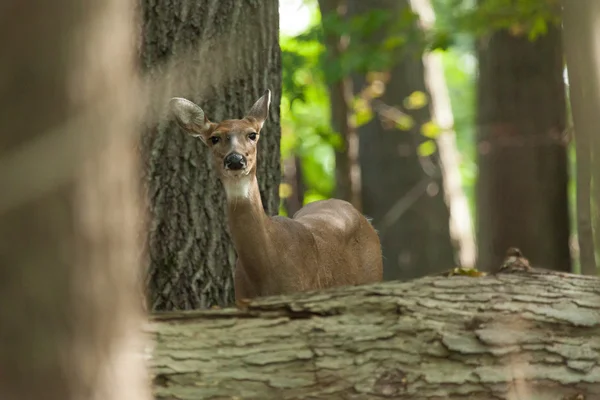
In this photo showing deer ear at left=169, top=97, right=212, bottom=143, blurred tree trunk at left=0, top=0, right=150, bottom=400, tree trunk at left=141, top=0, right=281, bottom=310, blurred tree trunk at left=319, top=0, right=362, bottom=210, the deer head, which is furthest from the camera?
blurred tree trunk at left=319, top=0, right=362, bottom=210

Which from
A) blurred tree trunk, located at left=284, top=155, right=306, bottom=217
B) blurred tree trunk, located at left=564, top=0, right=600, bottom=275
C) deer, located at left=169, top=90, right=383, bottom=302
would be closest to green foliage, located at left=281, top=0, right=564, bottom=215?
blurred tree trunk, located at left=284, top=155, right=306, bottom=217

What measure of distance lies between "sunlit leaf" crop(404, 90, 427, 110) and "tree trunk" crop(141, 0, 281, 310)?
7563mm

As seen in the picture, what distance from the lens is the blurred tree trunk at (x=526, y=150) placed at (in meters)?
13.2

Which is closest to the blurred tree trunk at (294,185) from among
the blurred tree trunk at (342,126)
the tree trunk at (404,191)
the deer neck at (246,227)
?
the tree trunk at (404,191)

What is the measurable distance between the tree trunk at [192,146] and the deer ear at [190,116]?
0.84 feet

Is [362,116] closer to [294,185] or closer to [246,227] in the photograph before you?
[294,185]

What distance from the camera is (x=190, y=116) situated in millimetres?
7082

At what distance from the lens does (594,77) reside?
5.31 meters

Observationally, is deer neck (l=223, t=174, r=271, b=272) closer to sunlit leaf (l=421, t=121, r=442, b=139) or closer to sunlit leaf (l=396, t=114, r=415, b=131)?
sunlit leaf (l=421, t=121, r=442, b=139)

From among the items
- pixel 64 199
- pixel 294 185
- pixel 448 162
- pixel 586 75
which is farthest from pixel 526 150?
pixel 64 199

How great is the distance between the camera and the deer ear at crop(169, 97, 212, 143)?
704cm

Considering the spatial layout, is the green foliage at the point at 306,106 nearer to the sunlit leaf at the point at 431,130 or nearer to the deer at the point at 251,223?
the sunlit leaf at the point at 431,130

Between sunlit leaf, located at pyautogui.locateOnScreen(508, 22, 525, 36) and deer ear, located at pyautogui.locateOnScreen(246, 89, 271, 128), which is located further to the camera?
sunlit leaf, located at pyautogui.locateOnScreen(508, 22, 525, 36)

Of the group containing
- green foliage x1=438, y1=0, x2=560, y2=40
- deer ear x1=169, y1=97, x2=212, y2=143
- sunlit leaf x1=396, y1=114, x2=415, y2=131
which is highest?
green foliage x1=438, y1=0, x2=560, y2=40
